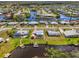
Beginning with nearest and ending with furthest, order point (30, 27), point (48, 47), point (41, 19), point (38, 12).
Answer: point (48, 47)
point (30, 27)
point (41, 19)
point (38, 12)

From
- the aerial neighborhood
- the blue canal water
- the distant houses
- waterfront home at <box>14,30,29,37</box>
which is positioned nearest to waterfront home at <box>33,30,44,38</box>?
the aerial neighborhood

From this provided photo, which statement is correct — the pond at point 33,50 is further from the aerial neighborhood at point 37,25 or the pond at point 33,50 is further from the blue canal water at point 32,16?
the blue canal water at point 32,16

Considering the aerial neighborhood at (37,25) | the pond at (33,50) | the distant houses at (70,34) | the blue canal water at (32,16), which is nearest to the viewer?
the pond at (33,50)

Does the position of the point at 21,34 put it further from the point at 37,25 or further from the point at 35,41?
the point at 37,25

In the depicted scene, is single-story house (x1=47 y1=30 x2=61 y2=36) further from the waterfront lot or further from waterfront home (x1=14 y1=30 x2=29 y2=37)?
waterfront home (x1=14 y1=30 x2=29 y2=37)

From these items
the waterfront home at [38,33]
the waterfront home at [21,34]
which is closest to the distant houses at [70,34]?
the waterfront home at [38,33]

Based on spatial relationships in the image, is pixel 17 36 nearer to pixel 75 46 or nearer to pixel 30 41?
pixel 30 41

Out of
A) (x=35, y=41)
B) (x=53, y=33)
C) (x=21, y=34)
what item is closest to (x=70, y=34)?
(x=53, y=33)

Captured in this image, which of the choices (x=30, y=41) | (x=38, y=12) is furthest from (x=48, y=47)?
(x=38, y=12)

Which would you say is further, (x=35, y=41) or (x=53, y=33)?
(x=53, y=33)
